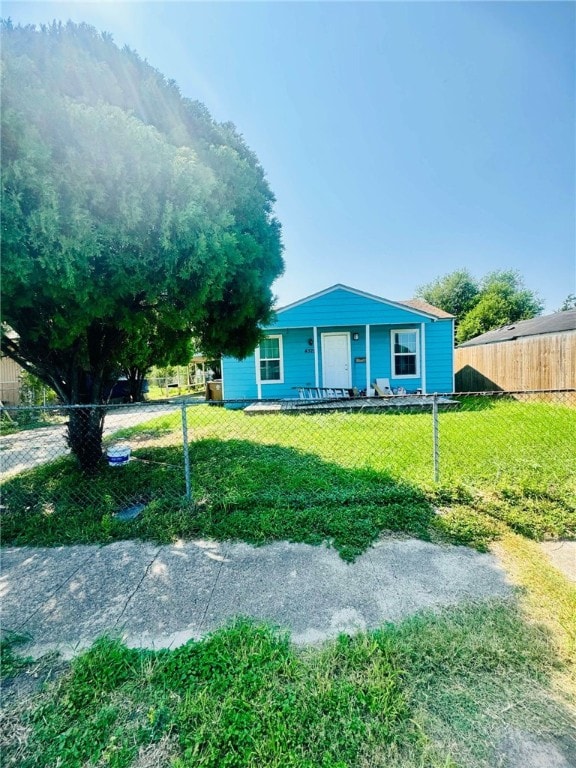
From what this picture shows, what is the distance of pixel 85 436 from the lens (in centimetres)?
515

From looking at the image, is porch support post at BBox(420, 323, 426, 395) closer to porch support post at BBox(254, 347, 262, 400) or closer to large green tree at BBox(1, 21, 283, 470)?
porch support post at BBox(254, 347, 262, 400)

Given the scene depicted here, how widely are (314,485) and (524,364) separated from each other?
11325 millimetres

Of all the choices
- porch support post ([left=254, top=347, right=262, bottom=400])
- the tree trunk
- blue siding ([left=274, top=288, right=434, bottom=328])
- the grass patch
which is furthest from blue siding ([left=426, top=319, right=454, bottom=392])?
the grass patch

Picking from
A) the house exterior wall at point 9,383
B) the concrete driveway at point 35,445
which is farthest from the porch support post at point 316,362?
the house exterior wall at point 9,383

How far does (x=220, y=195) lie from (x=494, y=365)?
13.7m

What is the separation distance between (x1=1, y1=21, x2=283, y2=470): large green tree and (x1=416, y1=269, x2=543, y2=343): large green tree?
25.1 meters

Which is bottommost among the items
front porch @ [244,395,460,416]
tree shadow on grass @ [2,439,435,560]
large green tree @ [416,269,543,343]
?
tree shadow on grass @ [2,439,435,560]

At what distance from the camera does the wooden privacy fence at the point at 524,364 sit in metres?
10.0

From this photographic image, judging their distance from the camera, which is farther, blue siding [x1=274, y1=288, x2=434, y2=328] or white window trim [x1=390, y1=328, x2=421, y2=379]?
white window trim [x1=390, y1=328, x2=421, y2=379]

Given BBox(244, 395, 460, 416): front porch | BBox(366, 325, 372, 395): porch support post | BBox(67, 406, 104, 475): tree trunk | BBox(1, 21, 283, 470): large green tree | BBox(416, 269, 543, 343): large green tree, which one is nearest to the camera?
BBox(1, 21, 283, 470): large green tree

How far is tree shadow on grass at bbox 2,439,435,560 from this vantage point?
3232mm

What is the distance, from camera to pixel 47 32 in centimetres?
351

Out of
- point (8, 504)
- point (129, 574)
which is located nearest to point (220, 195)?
point (129, 574)

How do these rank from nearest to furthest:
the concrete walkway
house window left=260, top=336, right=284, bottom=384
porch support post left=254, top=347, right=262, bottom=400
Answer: the concrete walkway
porch support post left=254, top=347, right=262, bottom=400
house window left=260, top=336, right=284, bottom=384
